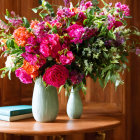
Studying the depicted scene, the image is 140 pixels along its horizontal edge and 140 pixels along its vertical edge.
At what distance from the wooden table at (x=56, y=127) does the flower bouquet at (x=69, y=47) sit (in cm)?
20

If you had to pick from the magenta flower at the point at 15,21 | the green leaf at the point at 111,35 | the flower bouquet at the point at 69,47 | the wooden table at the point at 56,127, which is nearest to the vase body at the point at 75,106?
the wooden table at the point at 56,127

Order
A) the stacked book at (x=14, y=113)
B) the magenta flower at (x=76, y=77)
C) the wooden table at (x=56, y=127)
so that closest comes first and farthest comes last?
the wooden table at (x=56, y=127)
the magenta flower at (x=76, y=77)
the stacked book at (x=14, y=113)

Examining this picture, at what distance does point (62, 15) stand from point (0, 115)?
68cm

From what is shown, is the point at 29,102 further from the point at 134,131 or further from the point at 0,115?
the point at 134,131

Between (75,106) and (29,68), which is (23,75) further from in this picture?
(75,106)

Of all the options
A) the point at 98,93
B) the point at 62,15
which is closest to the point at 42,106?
the point at 62,15

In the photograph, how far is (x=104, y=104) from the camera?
194 cm

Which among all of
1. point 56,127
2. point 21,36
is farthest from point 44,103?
point 21,36

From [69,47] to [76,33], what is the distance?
0.09 m

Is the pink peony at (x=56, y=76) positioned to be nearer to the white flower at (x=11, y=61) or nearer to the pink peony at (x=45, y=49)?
the pink peony at (x=45, y=49)

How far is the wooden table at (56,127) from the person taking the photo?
48.1 inches

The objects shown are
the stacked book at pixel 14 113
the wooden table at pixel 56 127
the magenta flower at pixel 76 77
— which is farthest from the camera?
the stacked book at pixel 14 113

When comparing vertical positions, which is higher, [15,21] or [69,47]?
[15,21]

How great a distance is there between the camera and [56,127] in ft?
4.26
